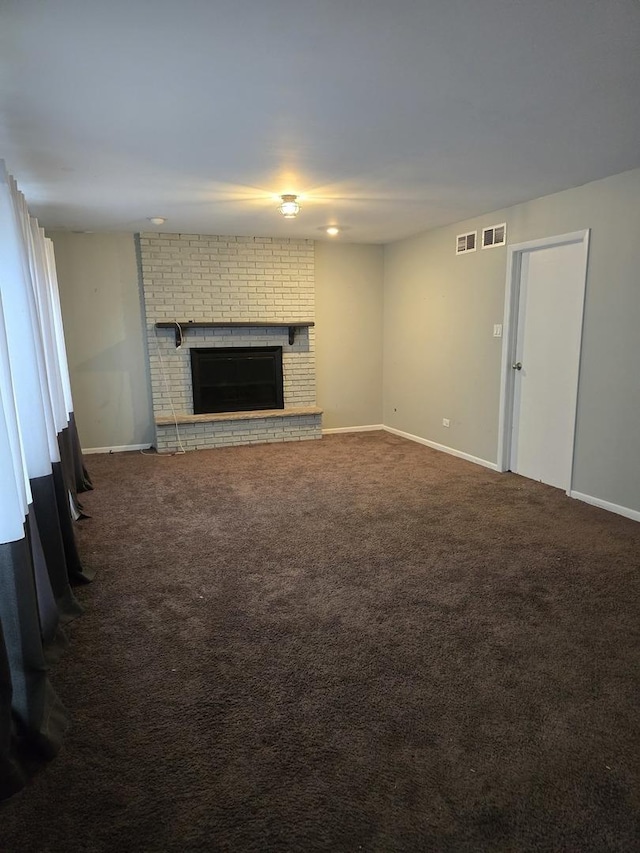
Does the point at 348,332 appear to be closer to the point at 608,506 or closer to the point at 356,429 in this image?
the point at 356,429

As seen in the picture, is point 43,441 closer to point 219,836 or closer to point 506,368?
point 219,836

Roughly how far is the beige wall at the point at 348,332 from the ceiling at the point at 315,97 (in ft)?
7.99

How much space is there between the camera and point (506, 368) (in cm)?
470

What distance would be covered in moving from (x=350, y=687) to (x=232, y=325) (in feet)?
15.3

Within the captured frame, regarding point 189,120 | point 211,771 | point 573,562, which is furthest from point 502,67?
point 211,771

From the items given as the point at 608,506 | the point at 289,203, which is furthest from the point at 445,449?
the point at 289,203

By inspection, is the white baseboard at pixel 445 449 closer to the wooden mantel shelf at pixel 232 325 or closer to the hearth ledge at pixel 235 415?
the hearth ledge at pixel 235 415

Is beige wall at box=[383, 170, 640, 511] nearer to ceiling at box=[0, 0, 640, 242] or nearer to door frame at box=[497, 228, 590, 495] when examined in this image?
door frame at box=[497, 228, 590, 495]

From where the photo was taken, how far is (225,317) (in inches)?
236

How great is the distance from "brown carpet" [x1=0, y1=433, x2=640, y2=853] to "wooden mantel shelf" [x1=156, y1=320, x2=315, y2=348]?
263 cm

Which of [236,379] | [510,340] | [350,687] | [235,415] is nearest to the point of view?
[350,687]

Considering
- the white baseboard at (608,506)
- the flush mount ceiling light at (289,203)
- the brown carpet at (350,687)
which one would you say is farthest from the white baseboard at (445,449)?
the flush mount ceiling light at (289,203)

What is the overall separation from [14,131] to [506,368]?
4054 mm

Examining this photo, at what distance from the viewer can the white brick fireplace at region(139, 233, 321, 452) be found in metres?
5.73
